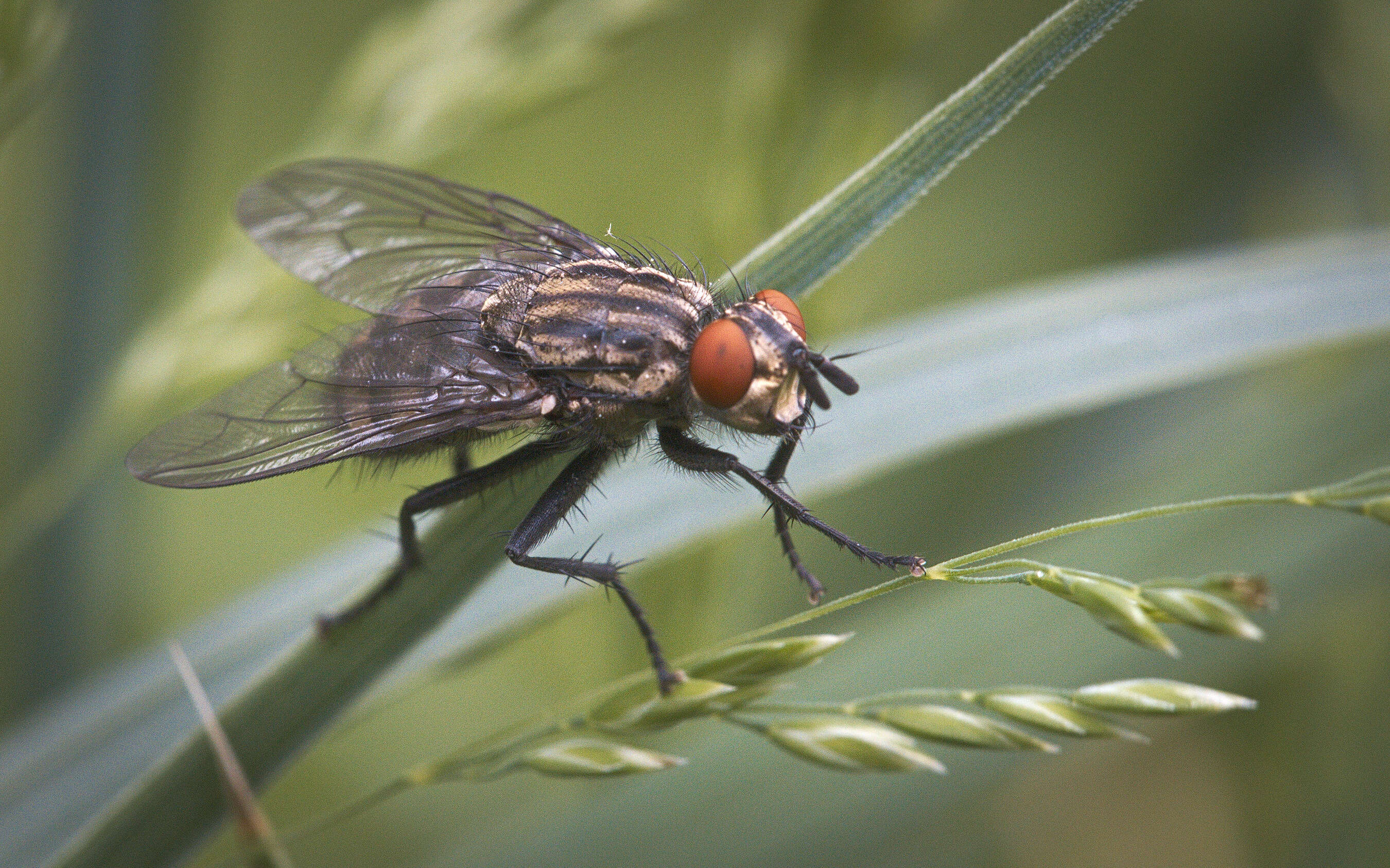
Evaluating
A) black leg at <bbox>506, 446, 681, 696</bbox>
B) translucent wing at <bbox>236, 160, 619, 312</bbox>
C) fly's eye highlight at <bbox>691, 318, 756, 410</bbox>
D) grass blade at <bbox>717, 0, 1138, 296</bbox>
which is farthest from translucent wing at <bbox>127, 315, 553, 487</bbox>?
grass blade at <bbox>717, 0, 1138, 296</bbox>

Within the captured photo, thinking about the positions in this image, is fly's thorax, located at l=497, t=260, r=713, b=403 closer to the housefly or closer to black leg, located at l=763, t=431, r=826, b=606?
the housefly

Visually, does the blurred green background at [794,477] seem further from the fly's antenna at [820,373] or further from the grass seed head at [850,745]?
the grass seed head at [850,745]

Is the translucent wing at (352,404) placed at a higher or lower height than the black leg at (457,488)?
higher

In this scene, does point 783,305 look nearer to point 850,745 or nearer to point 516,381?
point 516,381

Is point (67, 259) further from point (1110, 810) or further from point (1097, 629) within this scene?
point (1110, 810)

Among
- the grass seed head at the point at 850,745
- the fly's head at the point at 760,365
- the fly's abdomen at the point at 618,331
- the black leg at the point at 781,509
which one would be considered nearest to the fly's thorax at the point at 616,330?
the fly's abdomen at the point at 618,331

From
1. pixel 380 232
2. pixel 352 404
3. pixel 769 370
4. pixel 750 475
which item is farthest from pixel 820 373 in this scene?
pixel 380 232

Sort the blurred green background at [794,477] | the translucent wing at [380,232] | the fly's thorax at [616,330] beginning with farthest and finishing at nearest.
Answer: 1. the translucent wing at [380,232]
2. the blurred green background at [794,477]
3. the fly's thorax at [616,330]
